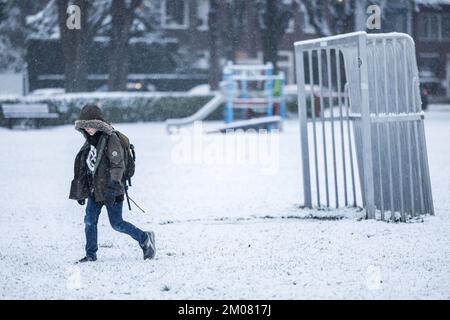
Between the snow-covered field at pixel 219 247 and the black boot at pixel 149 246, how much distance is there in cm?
11

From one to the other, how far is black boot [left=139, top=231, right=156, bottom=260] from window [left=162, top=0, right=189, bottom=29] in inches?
1918

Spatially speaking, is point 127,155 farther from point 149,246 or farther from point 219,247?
point 219,247

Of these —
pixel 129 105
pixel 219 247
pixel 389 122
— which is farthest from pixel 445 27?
pixel 219 247

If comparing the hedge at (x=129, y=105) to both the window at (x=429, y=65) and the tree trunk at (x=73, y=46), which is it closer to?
the tree trunk at (x=73, y=46)

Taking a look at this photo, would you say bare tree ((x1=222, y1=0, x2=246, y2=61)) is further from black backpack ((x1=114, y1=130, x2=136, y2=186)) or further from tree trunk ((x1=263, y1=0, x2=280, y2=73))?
black backpack ((x1=114, y1=130, x2=136, y2=186))

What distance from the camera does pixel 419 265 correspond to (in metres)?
8.91

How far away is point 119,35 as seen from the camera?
131 ft

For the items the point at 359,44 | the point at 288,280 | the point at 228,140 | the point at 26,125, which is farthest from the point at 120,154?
the point at 26,125

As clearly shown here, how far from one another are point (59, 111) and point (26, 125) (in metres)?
1.42

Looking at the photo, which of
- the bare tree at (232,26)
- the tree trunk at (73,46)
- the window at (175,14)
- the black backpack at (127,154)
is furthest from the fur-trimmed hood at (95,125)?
the window at (175,14)

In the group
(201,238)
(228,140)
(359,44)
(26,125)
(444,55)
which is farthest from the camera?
(444,55)

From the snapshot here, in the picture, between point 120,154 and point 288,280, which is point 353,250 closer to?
point 288,280

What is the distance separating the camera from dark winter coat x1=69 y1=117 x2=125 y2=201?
8.77 m

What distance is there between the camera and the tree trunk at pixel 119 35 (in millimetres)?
39647
